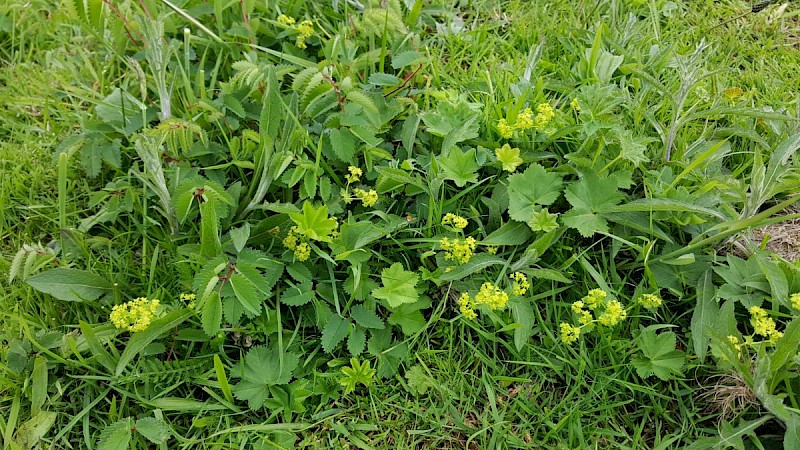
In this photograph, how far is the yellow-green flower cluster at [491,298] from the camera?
2018mm

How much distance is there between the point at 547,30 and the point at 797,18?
1.27 meters

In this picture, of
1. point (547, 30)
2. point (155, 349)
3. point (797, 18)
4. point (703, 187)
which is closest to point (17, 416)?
point (155, 349)

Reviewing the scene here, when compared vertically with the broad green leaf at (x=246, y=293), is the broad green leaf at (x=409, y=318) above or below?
below

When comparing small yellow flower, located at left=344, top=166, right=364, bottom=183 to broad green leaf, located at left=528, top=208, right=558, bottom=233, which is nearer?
broad green leaf, located at left=528, top=208, right=558, bottom=233

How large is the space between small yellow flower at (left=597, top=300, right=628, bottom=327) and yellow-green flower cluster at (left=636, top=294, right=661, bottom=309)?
0.11 m

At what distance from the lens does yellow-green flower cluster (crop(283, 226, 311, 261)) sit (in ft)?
7.06

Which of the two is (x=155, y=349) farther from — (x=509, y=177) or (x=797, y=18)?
(x=797, y=18)

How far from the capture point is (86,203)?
99.1 inches

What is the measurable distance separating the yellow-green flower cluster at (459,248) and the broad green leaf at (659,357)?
2.13 feet

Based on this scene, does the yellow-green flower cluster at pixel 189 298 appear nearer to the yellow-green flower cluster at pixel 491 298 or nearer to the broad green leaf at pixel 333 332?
the broad green leaf at pixel 333 332

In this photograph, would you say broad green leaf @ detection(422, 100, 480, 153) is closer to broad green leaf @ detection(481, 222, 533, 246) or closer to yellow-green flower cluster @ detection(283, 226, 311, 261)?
broad green leaf @ detection(481, 222, 533, 246)

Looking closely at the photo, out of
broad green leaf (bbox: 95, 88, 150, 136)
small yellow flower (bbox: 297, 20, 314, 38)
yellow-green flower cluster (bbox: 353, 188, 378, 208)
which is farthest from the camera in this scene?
small yellow flower (bbox: 297, 20, 314, 38)

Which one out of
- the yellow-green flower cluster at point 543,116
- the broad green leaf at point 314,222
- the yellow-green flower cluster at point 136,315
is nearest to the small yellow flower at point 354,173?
the broad green leaf at point 314,222

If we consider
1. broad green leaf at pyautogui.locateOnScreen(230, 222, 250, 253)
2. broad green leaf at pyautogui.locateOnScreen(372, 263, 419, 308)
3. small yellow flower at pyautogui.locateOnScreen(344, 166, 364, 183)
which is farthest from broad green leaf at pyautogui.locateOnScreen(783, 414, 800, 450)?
broad green leaf at pyautogui.locateOnScreen(230, 222, 250, 253)
